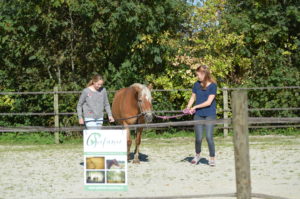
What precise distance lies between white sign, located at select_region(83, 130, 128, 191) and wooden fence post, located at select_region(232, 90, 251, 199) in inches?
42.9

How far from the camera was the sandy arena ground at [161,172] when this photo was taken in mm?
7641

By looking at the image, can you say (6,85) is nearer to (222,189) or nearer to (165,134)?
(165,134)

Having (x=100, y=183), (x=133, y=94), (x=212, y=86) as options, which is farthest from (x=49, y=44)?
(x=100, y=183)

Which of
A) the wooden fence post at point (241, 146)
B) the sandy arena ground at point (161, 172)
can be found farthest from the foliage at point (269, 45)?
the wooden fence post at point (241, 146)

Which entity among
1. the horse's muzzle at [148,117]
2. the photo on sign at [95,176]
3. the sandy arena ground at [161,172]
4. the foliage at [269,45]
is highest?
the foliage at [269,45]

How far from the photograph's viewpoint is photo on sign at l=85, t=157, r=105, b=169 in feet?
18.4

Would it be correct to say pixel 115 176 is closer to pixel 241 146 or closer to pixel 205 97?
pixel 241 146

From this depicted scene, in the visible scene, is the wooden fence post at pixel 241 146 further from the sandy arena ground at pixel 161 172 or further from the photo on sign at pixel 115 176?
the sandy arena ground at pixel 161 172

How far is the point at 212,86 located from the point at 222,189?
2.47 m

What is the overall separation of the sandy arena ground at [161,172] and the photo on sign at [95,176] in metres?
1.79

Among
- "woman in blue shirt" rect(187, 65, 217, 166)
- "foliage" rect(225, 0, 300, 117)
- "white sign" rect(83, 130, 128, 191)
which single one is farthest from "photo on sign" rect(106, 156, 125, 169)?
"foliage" rect(225, 0, 300, 117)

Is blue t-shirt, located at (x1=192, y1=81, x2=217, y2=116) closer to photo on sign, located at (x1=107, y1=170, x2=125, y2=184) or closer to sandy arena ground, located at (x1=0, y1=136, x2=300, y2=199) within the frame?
sandy arena ground, located at (x1=0, y1=136, x2=300, y2=199)

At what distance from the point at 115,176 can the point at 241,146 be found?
1.26 m

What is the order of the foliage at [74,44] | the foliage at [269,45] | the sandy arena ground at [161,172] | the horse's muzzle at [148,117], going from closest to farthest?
1. the sandy arena ground at [161,172]
2. the horse's muzzle at [148,117]
3. the foliage at [74,44]
4. the foliage at [269,45]
